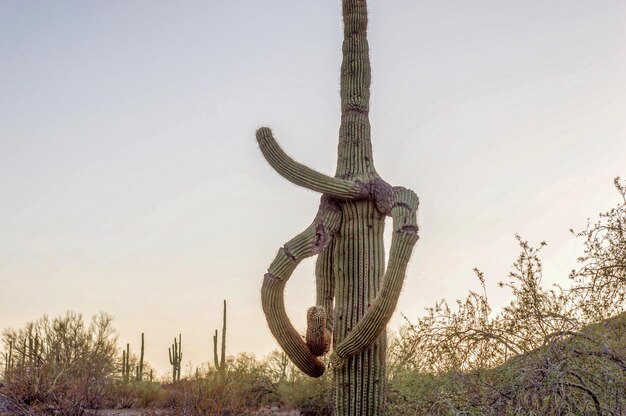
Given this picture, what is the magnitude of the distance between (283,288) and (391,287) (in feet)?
3.85

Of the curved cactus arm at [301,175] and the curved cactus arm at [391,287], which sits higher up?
the curved cactus arm at [301,175]

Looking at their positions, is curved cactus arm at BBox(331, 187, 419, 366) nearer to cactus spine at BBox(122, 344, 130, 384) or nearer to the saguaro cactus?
the saguaro cactus

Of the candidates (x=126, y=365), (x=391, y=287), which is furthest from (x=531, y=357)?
(x=126, y=365)

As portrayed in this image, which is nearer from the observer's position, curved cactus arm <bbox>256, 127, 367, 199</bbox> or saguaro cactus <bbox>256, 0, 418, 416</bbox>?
saguaro cactus <bbox>256, 0, 418, 416</bbox>

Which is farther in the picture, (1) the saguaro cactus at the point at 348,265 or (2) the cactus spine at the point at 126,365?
(2) the cactus spine at the point at 126,365

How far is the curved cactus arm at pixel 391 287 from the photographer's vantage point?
6.58 m

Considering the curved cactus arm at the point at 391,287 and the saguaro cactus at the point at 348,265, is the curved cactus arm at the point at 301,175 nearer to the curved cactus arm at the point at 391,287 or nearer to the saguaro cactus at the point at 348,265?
the saguaro cactus at the point at 348,265

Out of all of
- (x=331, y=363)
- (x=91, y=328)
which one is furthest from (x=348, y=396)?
(x=91, y=328)

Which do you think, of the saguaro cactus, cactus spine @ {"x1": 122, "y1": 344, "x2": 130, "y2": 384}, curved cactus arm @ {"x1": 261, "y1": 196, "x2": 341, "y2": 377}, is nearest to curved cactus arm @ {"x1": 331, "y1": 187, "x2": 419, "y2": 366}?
the saguaro cactus

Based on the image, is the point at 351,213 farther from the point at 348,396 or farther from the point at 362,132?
the point at 348,396

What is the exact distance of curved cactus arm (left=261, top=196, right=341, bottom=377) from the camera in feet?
23.5

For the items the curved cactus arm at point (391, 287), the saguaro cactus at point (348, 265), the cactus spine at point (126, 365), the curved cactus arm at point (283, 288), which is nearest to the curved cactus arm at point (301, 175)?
the saguaro cactus at point (348, 265)

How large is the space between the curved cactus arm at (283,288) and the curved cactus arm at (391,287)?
31cm

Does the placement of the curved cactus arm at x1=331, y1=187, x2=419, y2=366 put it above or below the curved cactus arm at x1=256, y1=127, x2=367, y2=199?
below
